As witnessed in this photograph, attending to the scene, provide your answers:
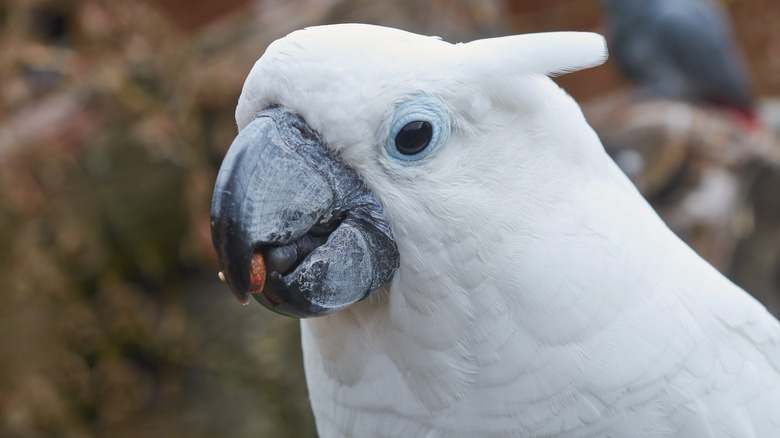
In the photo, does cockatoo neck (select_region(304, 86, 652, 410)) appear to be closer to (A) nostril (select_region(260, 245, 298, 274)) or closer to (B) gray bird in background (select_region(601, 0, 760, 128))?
(A) nostril (select_region(260, 245, 298, 274))

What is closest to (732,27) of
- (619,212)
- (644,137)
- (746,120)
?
(746,120)

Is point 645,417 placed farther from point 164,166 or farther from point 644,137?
point 164,166

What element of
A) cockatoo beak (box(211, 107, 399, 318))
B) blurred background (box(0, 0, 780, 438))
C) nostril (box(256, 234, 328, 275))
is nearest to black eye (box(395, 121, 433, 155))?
→ cockatoo beak (box(211, 107, 399, 318))

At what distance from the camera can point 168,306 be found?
4.18m

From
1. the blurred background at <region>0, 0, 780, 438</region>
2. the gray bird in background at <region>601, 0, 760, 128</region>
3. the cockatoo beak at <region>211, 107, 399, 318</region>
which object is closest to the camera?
the cockatoo beak at <region>211, 107, 399, 318</region>

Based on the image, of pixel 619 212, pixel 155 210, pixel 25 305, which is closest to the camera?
pixel 619 212

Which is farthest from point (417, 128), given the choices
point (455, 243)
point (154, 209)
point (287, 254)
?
point (154, 209)

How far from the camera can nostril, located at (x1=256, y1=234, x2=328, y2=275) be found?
43.8 inches

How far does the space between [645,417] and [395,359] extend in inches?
19.3

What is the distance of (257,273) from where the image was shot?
1.11 meters

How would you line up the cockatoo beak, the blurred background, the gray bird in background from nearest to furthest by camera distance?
the cockatoo beak
the blurred background
the gray bird in background

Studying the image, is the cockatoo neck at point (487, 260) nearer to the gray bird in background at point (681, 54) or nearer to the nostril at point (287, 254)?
the nostril at point (287, 254)

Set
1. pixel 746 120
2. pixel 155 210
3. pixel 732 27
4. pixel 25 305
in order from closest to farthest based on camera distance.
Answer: pixel 25 305 < pixel 155 210 < pixel 746 120 < pixel 732 27

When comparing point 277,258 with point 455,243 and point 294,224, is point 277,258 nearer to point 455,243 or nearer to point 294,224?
point 294,224
